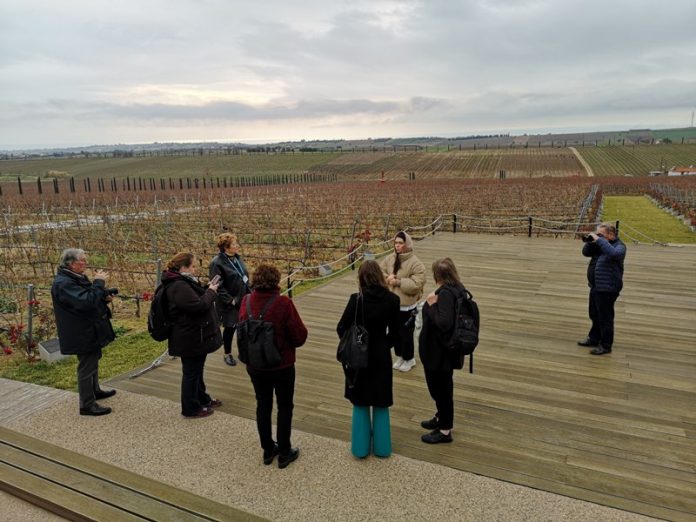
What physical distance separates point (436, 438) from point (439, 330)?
0.96 m

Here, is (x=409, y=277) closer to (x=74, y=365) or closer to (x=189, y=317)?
(x=189, y=317)

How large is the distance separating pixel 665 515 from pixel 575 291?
5896mm

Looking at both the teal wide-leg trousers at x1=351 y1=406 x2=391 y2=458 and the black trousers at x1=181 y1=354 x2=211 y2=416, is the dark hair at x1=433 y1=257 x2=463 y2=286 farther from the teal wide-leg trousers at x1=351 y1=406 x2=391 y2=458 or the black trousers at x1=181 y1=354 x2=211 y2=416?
the black trousers at x1=181 y1=354 x2=211 y2=416

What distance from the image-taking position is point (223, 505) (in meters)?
3.27

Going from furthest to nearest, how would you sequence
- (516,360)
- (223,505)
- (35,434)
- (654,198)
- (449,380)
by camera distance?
1. (654,198)
2. (516,360)
3. (35,434)
4. (449,380)
5. (223,505)

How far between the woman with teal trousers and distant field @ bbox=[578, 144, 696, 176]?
6516 centimetres

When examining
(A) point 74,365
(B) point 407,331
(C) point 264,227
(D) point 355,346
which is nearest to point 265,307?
(D) point 355,346

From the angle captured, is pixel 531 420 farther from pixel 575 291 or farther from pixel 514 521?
pixel 575 291

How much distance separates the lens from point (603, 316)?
18.6ft

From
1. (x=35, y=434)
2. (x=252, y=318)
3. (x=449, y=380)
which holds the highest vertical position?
(x=252, y=318)

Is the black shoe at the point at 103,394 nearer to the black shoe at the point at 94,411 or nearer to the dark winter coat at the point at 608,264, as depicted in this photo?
the black shoe at the point at 94,411

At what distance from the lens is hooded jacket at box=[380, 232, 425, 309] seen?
4859 mm

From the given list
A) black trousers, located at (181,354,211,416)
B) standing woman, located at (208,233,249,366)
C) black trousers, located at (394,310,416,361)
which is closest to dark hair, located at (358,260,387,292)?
black trousers, located at (394,310,416,361)

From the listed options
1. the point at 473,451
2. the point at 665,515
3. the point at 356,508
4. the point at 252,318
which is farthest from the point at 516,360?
the point at 252,318
